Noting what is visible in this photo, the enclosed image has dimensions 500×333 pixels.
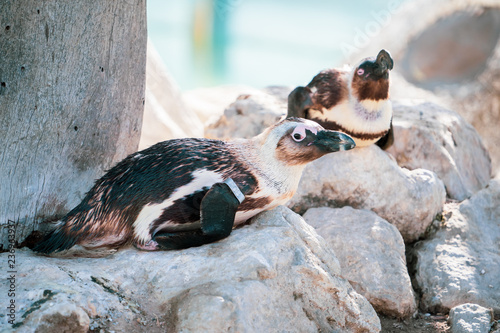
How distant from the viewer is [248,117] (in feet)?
23.0

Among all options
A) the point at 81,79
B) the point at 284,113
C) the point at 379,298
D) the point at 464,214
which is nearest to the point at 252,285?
the point at 379,298

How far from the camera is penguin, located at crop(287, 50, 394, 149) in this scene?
213 inches

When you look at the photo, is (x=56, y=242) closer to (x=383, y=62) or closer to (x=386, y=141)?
(x=383, y=62)

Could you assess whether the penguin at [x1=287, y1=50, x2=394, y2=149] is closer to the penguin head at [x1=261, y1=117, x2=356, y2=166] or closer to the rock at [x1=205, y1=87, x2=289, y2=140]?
the rock at [x1=205, y1=87, x2=289, y2=140]

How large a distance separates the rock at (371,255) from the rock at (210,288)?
870 millimetres

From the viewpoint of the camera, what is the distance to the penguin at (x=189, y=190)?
12.1ft

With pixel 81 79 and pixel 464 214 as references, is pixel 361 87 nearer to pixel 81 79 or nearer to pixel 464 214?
pixel 464 214

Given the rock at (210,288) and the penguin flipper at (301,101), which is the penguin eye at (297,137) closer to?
the rock at (210,288)

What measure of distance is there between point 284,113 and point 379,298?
278cm

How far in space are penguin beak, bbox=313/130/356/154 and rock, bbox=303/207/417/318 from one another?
4.28 feet

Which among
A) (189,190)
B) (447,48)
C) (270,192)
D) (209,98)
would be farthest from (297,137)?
(447,48)

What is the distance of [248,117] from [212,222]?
3499mm

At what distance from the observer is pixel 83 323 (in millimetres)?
3035

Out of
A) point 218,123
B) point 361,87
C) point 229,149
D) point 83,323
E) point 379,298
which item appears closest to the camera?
point 83,323
